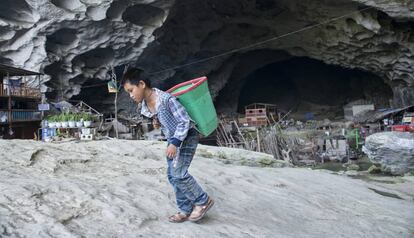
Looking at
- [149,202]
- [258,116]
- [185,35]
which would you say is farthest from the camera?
[258,116]

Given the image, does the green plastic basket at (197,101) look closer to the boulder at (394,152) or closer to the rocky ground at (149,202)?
the rocky ground at (149,202)

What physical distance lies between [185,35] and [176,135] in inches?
813

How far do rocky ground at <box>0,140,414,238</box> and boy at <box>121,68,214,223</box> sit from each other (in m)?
0.18

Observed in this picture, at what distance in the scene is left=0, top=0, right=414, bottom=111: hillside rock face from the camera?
18.3 meters

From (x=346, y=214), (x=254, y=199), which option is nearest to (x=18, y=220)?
(x=254, y=199)

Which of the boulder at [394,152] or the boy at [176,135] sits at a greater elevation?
the boy at [176,135]

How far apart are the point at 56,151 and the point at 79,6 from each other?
14.3 meters

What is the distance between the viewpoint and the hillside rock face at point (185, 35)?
18.3 metres

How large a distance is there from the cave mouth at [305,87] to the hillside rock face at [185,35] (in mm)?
6980

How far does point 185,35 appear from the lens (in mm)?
23047

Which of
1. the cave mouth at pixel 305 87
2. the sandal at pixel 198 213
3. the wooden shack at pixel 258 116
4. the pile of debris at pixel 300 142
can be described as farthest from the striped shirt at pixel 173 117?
the cave mouth at pixel 305 87

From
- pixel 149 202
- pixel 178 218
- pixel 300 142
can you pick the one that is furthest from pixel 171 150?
pixel 300 142

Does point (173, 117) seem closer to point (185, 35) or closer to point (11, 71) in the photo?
point (11, 71)

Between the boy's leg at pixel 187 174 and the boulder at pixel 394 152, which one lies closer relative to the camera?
the boy's leg at pixel 187 174
